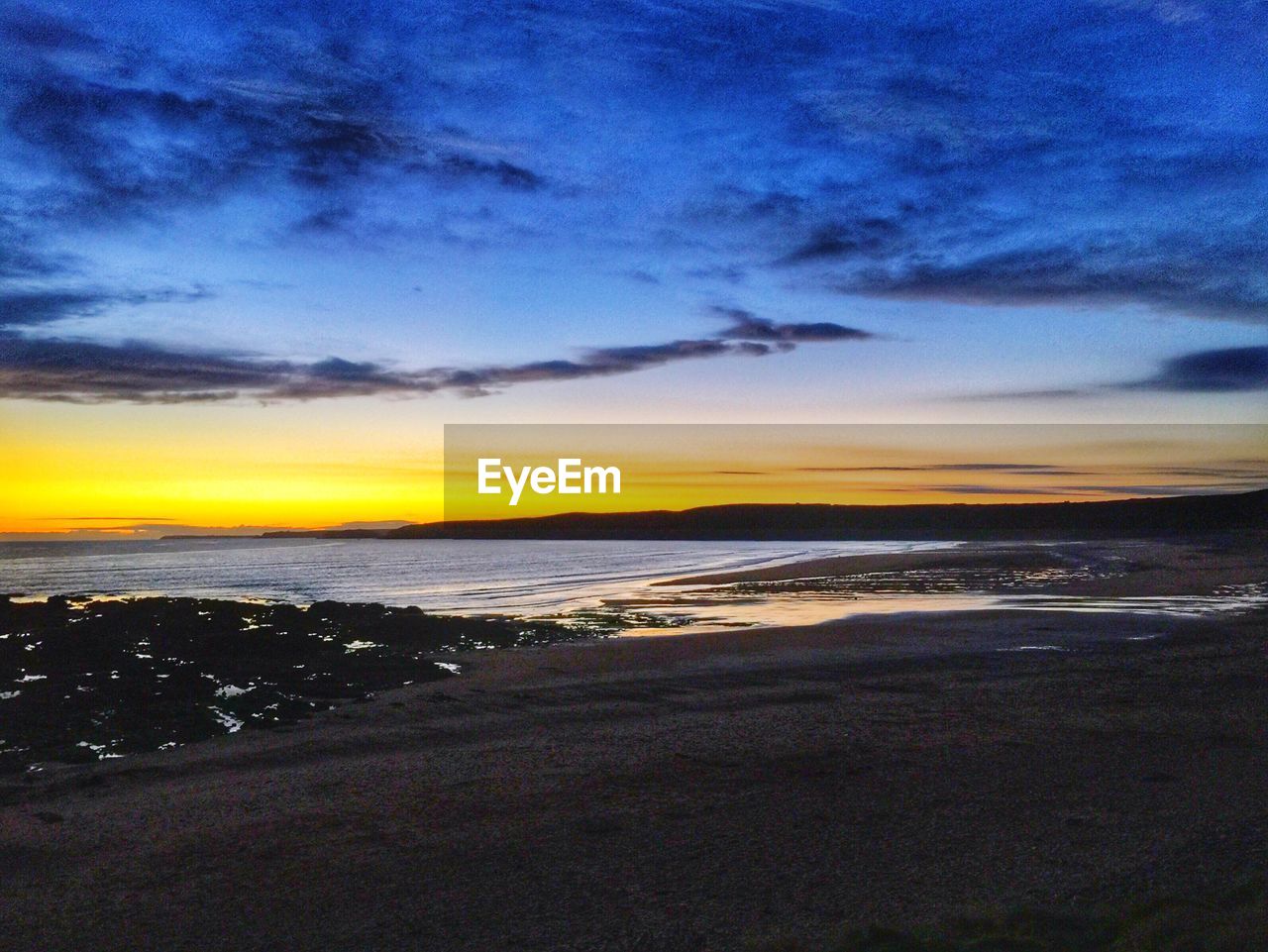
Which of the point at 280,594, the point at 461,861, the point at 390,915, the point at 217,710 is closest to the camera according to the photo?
the point at 390,915

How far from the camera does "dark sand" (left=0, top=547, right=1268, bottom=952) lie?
5.91m

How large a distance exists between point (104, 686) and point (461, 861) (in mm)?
12060

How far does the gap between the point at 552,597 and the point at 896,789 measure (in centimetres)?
3099

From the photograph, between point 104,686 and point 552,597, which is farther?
point 552,597

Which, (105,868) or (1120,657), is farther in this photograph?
(1120,657)

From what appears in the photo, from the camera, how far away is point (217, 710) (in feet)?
45.2

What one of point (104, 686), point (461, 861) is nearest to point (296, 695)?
point (104, 686)

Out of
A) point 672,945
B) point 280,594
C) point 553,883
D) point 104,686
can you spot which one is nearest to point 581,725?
point 553,883

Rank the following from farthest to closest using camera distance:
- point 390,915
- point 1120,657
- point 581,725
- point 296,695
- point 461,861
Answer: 1. point 1120,657
2. point 296,695
3. point 581,725
4. point 461,861
5. point 390,915

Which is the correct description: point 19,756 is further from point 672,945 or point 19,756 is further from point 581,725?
point 672,945

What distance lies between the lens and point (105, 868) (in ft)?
22.8

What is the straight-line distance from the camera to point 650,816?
25.9ft

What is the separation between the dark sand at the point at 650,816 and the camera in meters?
5.91

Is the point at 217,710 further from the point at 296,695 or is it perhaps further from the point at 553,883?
the point at 553,883
